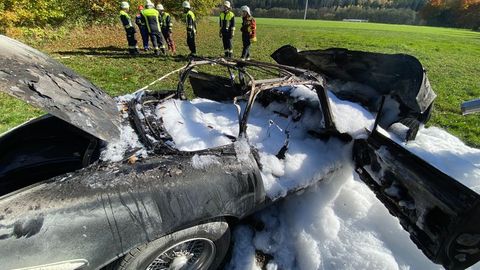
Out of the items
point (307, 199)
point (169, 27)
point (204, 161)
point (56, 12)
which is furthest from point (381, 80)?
point (56, 12)

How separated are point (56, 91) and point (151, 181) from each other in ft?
3.37

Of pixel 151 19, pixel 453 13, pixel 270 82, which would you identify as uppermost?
pixel 270 82

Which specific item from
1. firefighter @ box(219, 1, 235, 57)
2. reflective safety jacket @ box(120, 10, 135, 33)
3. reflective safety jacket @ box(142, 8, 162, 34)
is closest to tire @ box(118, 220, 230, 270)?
firefighter @ box(219, 1, 235, 57)

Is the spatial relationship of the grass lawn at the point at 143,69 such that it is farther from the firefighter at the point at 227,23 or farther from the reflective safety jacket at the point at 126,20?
the firefighter at the point at 227,23

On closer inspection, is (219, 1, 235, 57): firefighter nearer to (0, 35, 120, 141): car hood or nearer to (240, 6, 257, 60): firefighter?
(240, 6, 257, 60): firefighter

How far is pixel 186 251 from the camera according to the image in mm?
2484

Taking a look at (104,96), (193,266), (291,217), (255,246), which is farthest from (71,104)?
(291,217)

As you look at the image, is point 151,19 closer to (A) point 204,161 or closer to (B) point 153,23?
(B) point 153,23

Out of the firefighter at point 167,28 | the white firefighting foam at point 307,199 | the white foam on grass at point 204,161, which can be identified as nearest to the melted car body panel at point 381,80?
the white firefighting foam at point 307,199

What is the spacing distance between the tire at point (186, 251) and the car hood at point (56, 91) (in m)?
0.88

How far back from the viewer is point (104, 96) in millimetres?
2906

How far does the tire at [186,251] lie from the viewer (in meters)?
2.14

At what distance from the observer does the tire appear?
7.01ft

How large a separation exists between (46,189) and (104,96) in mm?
1224
